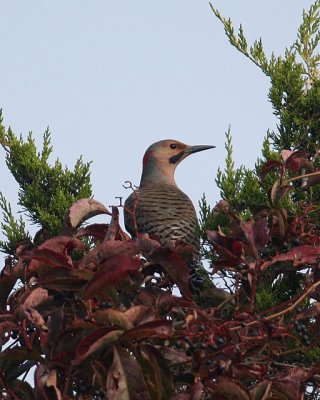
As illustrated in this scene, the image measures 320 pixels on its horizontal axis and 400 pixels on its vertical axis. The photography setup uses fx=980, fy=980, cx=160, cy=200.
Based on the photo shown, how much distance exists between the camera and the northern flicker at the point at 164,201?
5996mm

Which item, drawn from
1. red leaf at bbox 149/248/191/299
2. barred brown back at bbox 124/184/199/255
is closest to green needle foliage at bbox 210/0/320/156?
barred brown back at bbox 124/184/199/255

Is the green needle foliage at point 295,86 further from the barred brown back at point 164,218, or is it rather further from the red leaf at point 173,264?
the red leaf at point 173,264

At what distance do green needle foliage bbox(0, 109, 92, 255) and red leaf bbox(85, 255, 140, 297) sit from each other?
2736mm

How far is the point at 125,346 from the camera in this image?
2.48 meters

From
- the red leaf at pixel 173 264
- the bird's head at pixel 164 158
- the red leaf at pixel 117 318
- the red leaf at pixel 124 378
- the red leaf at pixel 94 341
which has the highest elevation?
the bird's head at pixel 164 158

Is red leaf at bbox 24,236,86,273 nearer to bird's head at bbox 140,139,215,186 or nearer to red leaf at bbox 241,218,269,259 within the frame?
red leaf at bbox 241,218,269,259

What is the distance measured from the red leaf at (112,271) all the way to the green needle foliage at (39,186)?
2736 mm

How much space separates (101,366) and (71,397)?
0.75 ft

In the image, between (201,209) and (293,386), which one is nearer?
(293,386)

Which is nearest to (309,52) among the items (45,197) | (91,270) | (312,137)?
(312,137)

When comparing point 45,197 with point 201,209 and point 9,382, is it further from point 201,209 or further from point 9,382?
point 9,382

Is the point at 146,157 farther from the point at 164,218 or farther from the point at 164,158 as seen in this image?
the point at 164,218

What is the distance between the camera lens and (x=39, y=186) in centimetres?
568

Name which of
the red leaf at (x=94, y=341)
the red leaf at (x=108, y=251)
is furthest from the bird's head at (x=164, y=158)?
the red leaf at (x=94, y=341)
